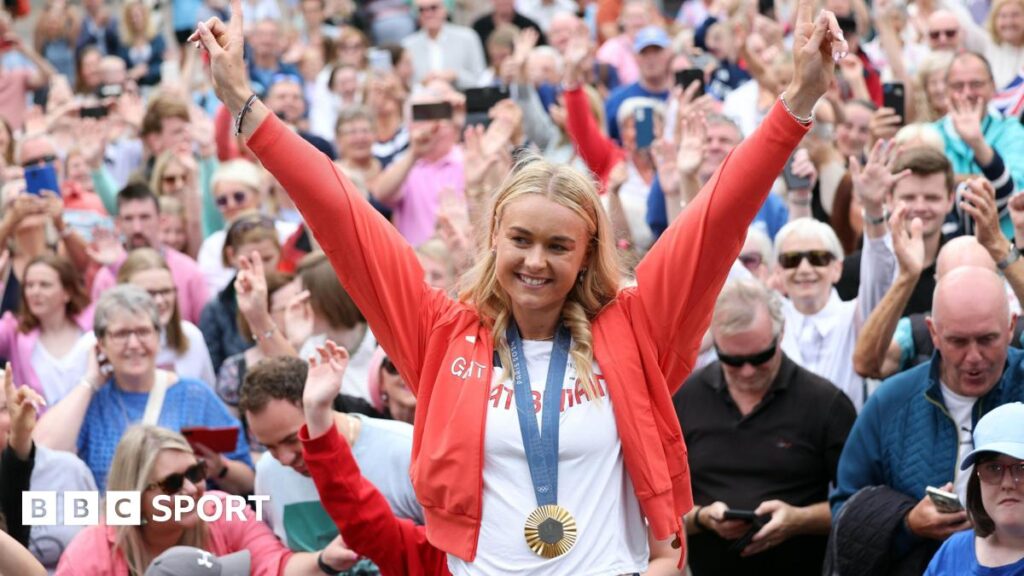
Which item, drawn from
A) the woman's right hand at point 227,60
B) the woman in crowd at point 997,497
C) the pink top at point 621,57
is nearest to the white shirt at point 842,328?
the woman in crowd at point 997,497

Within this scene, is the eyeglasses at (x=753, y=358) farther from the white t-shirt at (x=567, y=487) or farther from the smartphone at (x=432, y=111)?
the smartphone at (x=432, y=111)

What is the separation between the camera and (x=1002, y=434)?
406 cm

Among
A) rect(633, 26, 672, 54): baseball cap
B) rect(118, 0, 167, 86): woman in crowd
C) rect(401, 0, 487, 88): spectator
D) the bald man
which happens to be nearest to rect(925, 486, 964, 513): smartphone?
the bald man

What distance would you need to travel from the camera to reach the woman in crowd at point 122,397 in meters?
6.07

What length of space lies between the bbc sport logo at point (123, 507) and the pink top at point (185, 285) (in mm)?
2416

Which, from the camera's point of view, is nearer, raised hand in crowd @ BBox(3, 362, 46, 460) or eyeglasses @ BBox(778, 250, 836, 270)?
raised hand in crowd @ BBox(3, 362, 46, 460)

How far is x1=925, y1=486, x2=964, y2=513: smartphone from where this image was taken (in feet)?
15.2

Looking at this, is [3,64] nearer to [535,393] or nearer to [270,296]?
[270,296]

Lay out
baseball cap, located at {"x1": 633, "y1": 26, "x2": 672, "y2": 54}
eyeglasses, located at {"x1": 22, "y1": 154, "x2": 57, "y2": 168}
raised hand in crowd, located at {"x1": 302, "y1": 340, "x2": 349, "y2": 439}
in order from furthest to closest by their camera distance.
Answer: baseball cap, located at {"x1": 633, "y1": 26, "x2": 672, "y2": 54}
eyeglasses, located at {"x1": 22, "y1": 154, "x2": 57, "y2": 168}
raised hand in crowd, located at {"x1": 302, "y1": 340, "x2": 349, "y2": 439}

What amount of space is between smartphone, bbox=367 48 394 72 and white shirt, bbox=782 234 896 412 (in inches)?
234

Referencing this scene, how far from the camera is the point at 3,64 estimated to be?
1334cm

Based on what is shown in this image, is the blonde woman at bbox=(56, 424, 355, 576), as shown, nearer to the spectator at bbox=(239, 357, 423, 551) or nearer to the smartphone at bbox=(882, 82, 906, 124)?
the spectator at bbox=(239, 357, 423, 551)

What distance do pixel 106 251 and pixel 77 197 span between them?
0.86 m

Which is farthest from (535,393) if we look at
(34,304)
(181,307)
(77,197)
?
(77,197)
